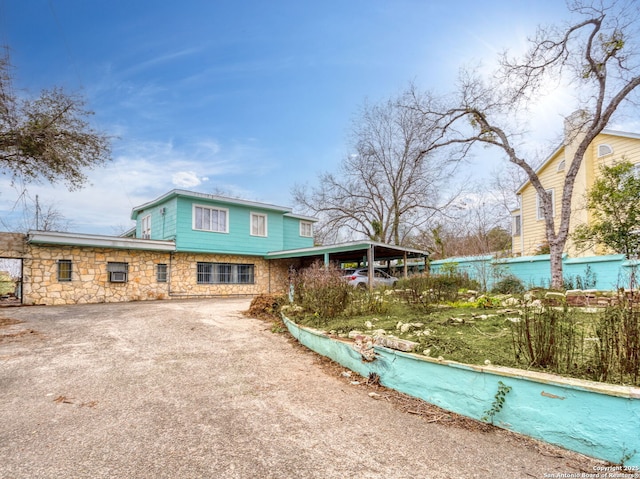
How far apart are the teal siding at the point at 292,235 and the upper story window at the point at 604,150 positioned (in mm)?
14542

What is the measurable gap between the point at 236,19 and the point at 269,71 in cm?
226

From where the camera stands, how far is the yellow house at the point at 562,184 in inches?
518

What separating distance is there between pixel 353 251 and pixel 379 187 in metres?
9.39

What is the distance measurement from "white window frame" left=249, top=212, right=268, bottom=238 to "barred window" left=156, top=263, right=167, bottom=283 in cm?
463

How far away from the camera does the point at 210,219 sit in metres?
16.8

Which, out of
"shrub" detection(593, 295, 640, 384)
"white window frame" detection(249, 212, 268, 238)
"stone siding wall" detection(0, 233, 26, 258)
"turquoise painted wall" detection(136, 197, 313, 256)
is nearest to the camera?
"shrub" detection(593, 295, 640, 384)

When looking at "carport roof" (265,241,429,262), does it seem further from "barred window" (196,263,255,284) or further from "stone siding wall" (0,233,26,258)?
"stone siding wall" (0,233,26,258)

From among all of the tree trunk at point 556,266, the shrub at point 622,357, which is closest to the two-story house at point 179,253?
the tree trunk at point 556,266

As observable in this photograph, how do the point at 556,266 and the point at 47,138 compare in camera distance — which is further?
the point at 556,266

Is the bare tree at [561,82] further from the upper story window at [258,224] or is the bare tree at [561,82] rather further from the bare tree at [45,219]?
the bare tree at [45,219]

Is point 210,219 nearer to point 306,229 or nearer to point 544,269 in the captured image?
point 306,229

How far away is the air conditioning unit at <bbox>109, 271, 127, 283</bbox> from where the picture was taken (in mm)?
14094

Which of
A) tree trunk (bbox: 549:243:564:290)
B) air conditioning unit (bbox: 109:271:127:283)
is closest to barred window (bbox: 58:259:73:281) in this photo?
air conditioning unit (bbox: 109:271:127:283)

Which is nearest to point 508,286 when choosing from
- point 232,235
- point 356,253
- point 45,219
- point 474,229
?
point 356,253
